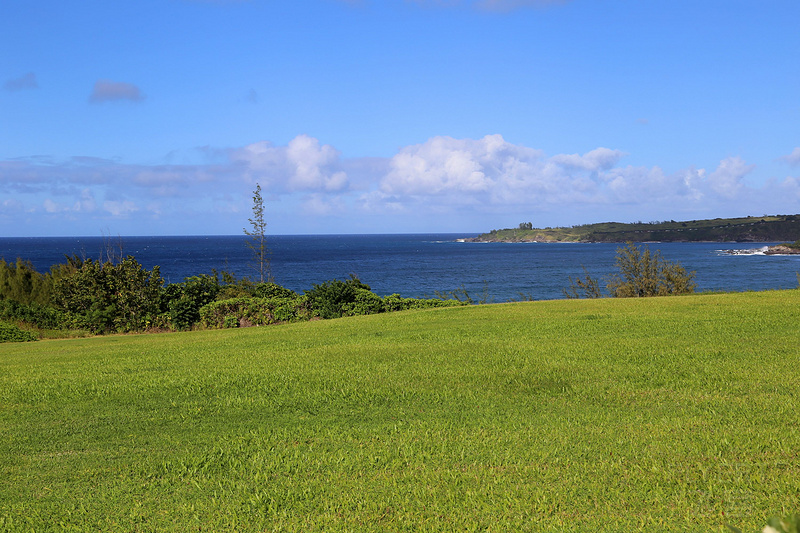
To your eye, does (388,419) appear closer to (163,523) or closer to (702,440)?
(163,523)

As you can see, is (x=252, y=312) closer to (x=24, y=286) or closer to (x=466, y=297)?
(x=24, y=286)

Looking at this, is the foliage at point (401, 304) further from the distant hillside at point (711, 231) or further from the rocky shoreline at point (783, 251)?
the distant hillside at point (711, 231)

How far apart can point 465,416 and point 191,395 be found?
354cm

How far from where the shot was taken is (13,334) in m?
15.3

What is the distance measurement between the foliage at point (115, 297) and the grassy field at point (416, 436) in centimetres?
683

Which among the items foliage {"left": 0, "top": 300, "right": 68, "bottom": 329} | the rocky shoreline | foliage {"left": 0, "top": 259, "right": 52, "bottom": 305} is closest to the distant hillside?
the rocky shoreline

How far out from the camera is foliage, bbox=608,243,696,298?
25.2m

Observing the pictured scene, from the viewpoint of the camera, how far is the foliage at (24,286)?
20.3m

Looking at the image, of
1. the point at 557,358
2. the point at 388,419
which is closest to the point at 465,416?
the point at 388,419

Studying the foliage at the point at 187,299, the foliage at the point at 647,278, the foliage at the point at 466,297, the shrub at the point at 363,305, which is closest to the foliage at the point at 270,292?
the foliage at the point at 187,299

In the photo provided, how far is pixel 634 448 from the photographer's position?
504 centimetres

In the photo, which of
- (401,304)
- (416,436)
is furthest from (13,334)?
(416,436)

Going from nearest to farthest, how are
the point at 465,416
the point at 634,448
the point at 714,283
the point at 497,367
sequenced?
the point at 634,448 < the point at 465,416 < the point at 497,367 < the point at 714,283

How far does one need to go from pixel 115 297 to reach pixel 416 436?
1437 cm
